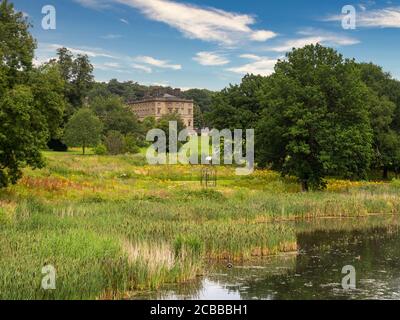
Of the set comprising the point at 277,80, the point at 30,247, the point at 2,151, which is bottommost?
the point at 30,247

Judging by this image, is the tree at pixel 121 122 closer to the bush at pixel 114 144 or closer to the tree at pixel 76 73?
the tree at pixel 76 73

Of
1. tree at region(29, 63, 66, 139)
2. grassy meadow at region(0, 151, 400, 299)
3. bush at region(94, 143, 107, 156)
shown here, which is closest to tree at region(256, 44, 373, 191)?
grassy meadow at region(0, 151, 400, 299)

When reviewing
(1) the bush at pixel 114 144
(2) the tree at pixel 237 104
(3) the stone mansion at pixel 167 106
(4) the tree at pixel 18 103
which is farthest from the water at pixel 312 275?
(3) the stone mansion at pixel 167 106

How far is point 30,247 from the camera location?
17922mm

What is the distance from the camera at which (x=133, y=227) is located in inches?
924

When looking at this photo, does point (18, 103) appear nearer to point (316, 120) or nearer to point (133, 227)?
point (133, 227)

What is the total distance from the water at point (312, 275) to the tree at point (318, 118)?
1658 centimetres

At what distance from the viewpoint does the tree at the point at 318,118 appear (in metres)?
44.1

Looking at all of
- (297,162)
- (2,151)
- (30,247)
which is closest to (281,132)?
(297,162)

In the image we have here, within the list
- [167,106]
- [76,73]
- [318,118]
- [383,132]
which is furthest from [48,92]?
[167,106]

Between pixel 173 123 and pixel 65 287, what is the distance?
283 ft

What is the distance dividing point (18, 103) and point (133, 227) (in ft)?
35.7

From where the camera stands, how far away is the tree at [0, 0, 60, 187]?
29.9 m
